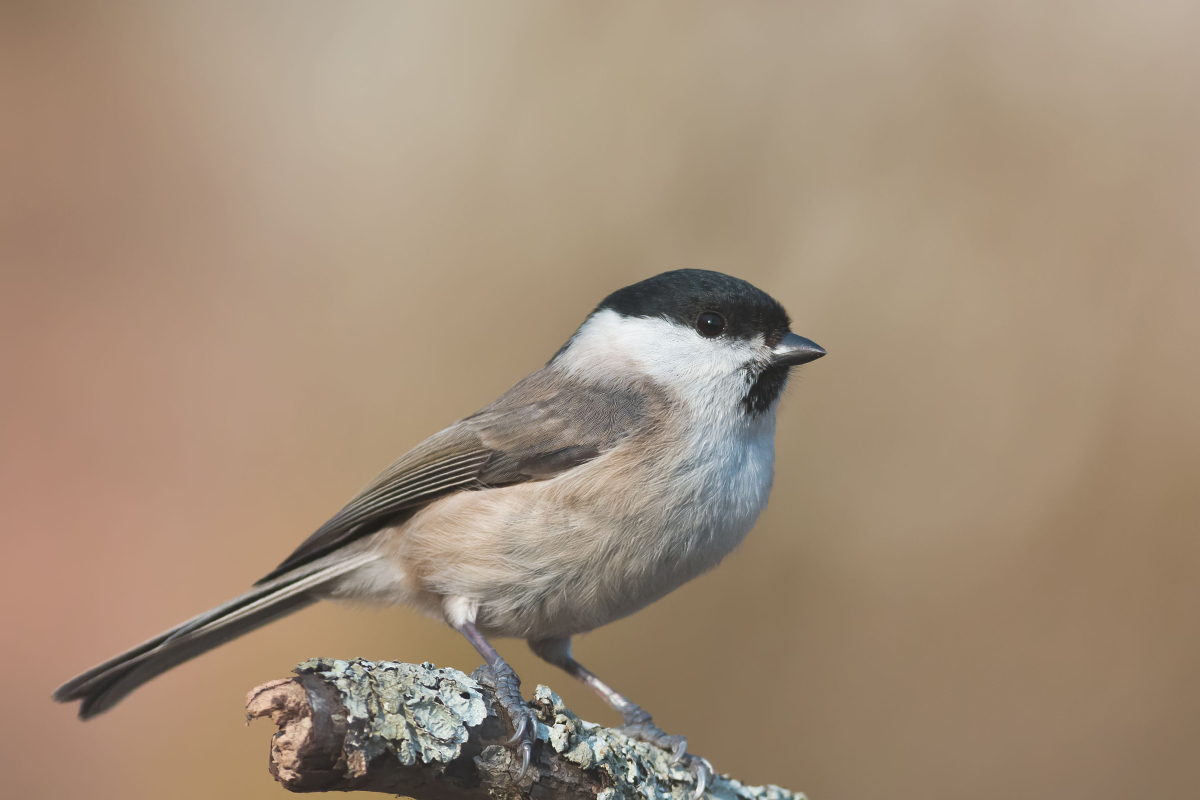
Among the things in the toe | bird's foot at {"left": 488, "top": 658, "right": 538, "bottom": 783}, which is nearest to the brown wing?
bird's foot at {"left": 488, "top": 658, "right": 538, "bottom": 783}

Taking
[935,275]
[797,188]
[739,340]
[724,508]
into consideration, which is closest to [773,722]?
[724,508]

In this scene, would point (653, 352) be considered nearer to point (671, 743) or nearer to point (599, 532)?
point (599, 532)

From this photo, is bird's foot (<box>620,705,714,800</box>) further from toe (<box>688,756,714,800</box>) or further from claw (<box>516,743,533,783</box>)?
claw (<box>516,743,533,783</box>)

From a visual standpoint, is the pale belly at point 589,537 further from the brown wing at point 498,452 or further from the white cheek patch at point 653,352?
the white cheek patch at point 653,352

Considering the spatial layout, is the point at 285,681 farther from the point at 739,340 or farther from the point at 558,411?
the point at 739,340

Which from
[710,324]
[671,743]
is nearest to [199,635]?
[671,743]

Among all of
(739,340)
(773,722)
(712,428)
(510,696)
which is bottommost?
(773,722)

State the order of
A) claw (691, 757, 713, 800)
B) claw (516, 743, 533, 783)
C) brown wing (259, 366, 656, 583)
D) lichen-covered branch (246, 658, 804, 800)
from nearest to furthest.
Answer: lichen-covered branch (246, 658, 804, 800) → claw (516, 743, 533, 783) → claw (691, 757, 713, 800) → brown wing (259, 366, 656, 583)

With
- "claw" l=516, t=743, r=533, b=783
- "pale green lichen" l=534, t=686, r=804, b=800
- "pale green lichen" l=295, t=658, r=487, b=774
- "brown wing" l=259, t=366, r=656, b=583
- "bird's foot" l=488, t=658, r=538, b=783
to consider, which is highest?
"brown wing" l=259, t=366, r=656, b=583
